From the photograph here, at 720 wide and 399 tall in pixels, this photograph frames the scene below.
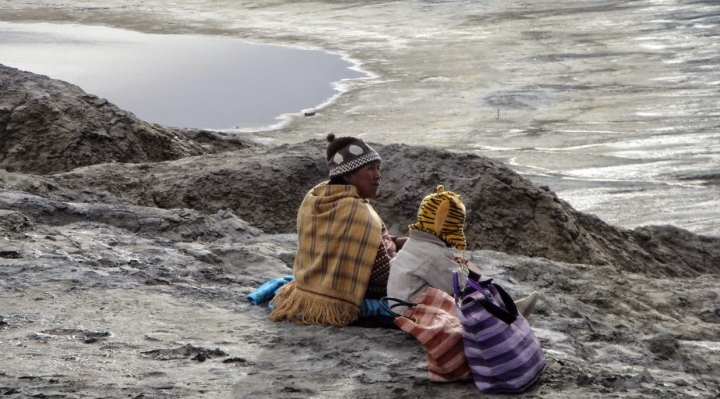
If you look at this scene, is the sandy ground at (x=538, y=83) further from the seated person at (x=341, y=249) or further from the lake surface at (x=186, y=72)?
the seated person at (x=341, y=249)

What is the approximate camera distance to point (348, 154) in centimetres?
513

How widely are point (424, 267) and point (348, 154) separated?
30.4 inches

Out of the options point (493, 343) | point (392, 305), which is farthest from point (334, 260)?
point (493, 343)

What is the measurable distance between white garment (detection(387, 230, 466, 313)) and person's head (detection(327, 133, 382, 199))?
53 centimetres

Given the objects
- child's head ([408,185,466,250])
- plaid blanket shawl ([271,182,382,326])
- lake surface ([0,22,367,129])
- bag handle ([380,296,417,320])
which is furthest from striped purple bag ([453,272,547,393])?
lake surface ([0,22,367,129])

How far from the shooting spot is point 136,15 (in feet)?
108

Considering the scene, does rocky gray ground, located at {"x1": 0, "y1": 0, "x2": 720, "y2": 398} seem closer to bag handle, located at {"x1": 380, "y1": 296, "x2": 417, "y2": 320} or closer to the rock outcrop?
the rock outcrop

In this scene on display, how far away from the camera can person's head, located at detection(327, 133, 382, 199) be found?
5.12 m

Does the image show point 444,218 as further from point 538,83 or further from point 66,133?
point 538,83

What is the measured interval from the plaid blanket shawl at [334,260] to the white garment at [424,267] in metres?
0.41

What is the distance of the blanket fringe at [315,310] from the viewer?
507cm

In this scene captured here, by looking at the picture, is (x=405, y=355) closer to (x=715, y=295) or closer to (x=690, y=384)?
(x=690, y=384)

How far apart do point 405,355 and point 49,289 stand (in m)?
2.03

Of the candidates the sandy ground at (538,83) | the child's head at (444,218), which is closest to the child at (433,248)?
the child's head at (444,218)
